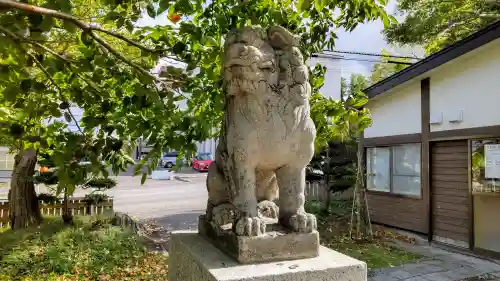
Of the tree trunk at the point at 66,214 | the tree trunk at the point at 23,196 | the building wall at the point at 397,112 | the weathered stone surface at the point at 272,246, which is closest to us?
the weathered stone surface at the point at 272,246

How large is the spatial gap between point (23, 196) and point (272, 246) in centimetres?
697

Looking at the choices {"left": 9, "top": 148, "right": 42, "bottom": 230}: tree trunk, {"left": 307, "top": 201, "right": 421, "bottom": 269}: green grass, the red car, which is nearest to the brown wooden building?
{"left": 307, "top": 201, "right": 421, "bottom": 269}: green grass

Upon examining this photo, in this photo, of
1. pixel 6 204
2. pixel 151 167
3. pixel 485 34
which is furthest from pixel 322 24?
pixel 6 204

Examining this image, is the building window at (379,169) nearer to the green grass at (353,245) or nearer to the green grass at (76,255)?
the green grass at (353,245)

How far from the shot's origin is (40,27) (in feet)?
6.30

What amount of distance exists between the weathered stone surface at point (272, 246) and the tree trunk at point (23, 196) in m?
6.56

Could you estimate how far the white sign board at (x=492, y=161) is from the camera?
20.8ft

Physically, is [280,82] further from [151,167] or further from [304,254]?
[151,167]

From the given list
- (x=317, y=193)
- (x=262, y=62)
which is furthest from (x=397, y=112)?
(x=262, y=62)

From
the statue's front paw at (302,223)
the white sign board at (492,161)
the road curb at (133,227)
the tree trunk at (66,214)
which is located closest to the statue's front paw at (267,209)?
the statue's front paw at (302,223)

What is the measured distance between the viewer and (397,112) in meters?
8.66

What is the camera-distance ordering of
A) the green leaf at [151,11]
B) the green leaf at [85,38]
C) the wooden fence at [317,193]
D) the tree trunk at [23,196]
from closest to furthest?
the green leaf at [85,38], the green leaf at [151,11], the tree trunk at [23,196], the wooden fence at [317,193]

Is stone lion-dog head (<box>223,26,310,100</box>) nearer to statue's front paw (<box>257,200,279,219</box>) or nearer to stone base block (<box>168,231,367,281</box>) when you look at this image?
statue's front paw (<box>257,200,279,219</box>)

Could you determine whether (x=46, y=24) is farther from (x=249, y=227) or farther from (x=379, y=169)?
(x=379, y=169)
